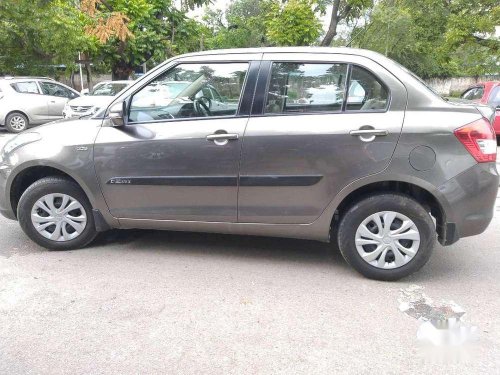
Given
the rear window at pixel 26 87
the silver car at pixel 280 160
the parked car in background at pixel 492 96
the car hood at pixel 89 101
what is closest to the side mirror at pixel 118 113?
the silver car at pixel 280 160

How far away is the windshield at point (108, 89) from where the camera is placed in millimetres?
13414

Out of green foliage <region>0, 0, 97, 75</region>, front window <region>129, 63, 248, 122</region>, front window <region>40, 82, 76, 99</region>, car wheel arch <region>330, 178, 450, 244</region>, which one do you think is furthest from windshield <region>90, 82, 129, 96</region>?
car wheel arch <region>330, 178, 450, 244</region>

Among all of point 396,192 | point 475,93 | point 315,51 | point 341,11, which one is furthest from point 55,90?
point 396,192

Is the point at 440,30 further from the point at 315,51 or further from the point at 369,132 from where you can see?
the point at 369,132

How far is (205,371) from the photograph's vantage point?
2.52m

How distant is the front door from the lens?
3.67m

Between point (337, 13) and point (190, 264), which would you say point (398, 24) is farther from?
point (190, 264)

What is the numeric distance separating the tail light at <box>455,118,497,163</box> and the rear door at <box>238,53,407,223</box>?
450 millimetres

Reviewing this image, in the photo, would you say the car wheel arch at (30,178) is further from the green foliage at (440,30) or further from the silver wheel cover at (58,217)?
the green foliage at (440,30)

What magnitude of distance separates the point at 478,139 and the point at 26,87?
13.3 metres

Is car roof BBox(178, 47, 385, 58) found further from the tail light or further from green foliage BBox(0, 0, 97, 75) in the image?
green foliage BBox(0, 0, 97, 75)

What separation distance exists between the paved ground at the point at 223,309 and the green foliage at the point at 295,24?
12823mm

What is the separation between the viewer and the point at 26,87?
44.4 feet

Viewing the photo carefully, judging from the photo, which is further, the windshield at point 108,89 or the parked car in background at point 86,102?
the windshield at point 108,89
